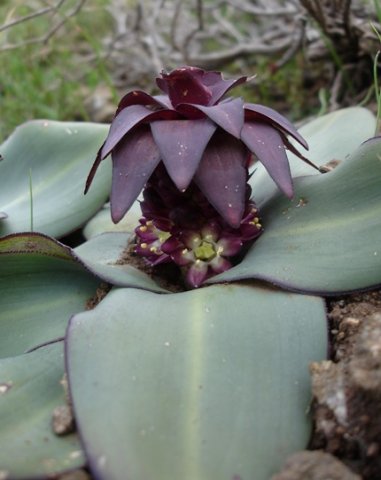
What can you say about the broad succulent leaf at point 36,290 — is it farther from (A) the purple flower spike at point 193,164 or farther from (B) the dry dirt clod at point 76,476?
(B) the dry dirt clod at point 76,476

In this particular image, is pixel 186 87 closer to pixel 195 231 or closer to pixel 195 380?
pixel 195 231

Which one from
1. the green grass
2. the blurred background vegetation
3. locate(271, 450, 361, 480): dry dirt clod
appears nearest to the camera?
locate(271, 450, 361, 480): dry dirt clod

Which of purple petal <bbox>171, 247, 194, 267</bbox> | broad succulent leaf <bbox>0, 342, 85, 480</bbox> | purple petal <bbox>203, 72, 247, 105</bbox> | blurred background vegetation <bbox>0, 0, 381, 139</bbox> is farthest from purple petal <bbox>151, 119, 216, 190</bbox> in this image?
blurred background vegetation <bbox>0, 0, 381, 139</bbox>

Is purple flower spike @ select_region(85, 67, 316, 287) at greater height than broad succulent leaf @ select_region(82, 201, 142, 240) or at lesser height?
greater

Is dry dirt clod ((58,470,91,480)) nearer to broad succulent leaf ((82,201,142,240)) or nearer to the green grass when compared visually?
broad succulent leaf ((82,201,142,240))

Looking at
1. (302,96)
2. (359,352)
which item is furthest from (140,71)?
(359,352)

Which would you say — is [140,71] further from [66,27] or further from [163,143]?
[163,143]

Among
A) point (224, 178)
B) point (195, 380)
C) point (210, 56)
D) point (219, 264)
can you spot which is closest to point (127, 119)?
point (224, 178)
